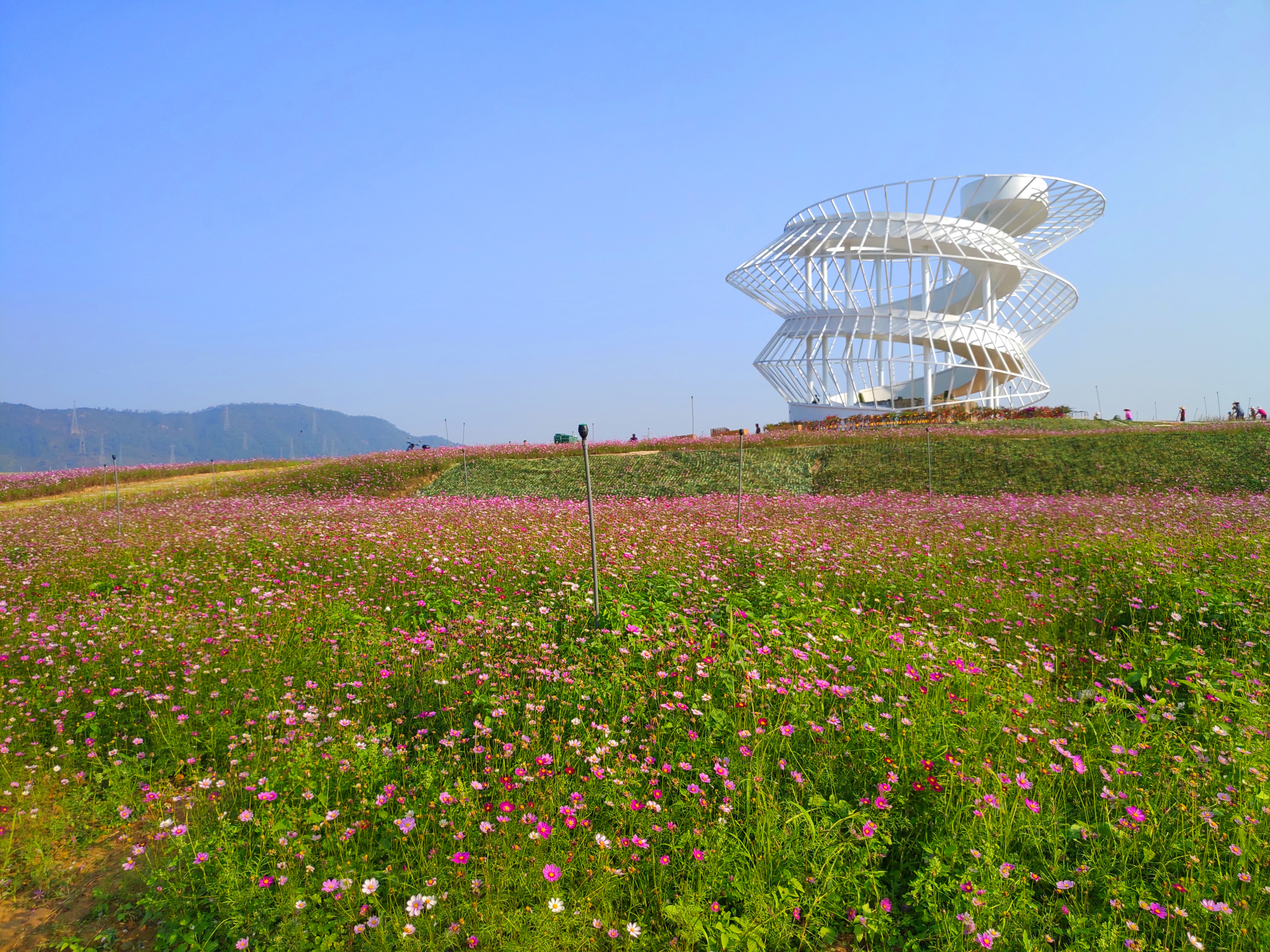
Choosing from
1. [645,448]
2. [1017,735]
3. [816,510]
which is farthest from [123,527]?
[645,448]

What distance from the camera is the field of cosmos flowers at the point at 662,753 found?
9.20ft

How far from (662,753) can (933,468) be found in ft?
66.4

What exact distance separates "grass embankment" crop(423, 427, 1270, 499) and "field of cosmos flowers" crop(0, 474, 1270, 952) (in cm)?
1221

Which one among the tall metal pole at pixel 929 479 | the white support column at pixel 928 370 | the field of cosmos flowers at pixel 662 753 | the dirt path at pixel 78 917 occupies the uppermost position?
the white support column at pixel 928 370

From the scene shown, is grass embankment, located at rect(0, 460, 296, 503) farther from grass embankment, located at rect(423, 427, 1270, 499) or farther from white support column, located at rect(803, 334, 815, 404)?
white support column, located at rect(803, 334, 815, 404)

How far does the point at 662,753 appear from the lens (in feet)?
Result: 12.2

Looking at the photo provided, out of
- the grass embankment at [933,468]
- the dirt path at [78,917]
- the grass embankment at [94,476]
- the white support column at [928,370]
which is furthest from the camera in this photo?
the white support column at [928,370]

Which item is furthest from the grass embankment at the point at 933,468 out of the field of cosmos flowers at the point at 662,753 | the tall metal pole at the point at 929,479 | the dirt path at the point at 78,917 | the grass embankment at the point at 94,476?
the dirt path at the point at 78,917

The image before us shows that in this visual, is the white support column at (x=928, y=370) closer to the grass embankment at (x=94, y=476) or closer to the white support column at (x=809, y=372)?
the white support column at (x=809, y=372)

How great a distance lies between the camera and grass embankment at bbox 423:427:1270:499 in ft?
59.3

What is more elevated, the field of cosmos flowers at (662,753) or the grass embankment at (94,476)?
the grass embankment at (94,476)

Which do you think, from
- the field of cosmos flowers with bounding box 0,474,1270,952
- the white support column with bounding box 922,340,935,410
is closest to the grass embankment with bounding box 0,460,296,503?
the field of cosmos flowers with bounding box 0,474,1270,952

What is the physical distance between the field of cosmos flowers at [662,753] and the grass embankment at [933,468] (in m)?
12.2

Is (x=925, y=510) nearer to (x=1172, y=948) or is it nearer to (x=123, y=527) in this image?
(x=1172, y=948)
